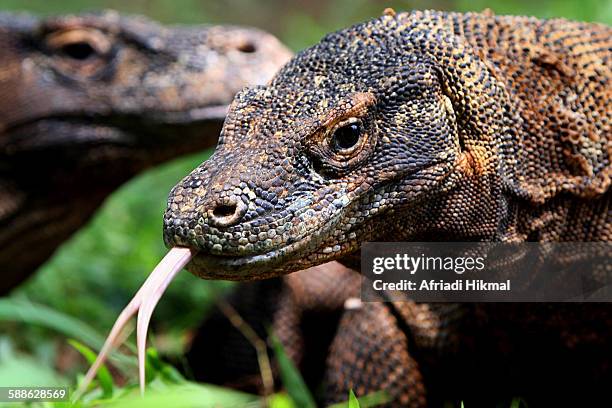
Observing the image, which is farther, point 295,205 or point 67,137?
point 67,137

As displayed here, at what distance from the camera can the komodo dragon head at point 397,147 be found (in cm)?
201

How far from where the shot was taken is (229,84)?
391cm

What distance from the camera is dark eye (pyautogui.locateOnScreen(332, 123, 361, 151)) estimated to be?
212 cm

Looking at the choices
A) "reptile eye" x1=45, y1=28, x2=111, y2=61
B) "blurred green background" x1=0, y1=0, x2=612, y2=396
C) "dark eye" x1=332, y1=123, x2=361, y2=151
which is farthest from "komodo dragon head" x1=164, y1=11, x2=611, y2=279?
"reptile eye" x1=45, y1=28, x2=111, y2=61

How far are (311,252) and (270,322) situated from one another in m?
1.52

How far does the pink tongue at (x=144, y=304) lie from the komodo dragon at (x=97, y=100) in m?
1.99

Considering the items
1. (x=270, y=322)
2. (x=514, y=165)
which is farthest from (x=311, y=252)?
(x=270, y=322)

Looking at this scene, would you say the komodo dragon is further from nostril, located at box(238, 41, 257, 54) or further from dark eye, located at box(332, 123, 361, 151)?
dark eye, located at box(332, 123, 361, 151)

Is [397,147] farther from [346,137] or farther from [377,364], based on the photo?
[377,364]

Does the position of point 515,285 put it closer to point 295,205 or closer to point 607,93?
point 607,93

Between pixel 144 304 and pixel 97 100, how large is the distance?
2.39m

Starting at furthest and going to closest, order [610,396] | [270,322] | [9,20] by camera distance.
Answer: [9,20] < [270,322] < [610,396]

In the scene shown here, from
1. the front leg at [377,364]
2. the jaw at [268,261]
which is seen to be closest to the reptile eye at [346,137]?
the jaw at [268,261]

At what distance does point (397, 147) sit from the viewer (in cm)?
217
